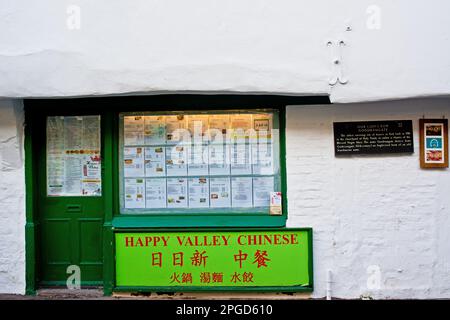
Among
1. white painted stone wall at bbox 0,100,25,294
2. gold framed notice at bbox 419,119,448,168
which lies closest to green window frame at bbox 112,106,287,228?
white painted stone wall at bbox 0,100,25,294

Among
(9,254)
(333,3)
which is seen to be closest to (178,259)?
(9,254)

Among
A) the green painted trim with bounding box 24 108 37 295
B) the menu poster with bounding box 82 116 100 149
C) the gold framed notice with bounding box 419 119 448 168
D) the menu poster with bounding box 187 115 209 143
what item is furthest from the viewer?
the menu poster with bounding box 82 116 100 149

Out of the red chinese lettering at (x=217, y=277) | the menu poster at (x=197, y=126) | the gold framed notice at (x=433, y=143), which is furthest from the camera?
the menu poster at (x=197, y=126)

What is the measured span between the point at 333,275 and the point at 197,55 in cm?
318

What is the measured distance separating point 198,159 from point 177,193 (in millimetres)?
523

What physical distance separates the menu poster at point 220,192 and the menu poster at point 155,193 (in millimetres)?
630

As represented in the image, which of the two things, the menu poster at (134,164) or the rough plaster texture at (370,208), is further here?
the menu poster at (134,164)

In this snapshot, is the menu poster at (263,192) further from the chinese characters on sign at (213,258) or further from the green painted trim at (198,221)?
the chinese characters on sign at (213,258)

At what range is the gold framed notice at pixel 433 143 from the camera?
5578 millimetres

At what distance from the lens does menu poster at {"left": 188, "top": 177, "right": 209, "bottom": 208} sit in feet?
19.4

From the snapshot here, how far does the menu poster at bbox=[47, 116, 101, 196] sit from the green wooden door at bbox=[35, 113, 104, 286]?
0.04ft

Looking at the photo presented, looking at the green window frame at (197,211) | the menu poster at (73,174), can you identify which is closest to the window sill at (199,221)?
→ the green window frame at (197,211)

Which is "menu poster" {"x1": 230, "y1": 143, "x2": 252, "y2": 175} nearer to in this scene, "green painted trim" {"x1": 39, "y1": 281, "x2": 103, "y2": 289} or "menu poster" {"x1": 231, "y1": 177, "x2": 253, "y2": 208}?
"menu poster" {"x1": 231, "y1": 177, "x2": 253, "y2": 208}

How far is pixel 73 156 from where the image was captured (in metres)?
6.03
